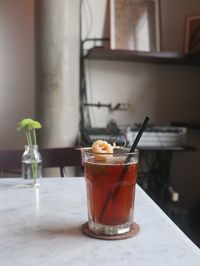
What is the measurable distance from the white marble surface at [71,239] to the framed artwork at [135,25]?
5.89 ft

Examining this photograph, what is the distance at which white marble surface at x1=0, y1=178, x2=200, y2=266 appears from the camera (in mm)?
585

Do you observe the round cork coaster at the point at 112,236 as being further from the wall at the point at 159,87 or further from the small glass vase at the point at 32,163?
the wall at the point at 159,87

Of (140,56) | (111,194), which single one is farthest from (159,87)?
(111,194)

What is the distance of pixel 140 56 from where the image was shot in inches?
95.9

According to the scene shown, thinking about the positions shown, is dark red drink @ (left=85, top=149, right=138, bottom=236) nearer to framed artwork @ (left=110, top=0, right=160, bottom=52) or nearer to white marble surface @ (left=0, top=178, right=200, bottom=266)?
white marble surface @ (left=0, top=178, right=200, bottom=266)

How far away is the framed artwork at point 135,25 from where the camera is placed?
98.2 inches

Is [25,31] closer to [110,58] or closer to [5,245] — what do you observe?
[110,58]

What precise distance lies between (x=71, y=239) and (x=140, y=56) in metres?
1.97

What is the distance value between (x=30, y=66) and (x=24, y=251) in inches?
84.0

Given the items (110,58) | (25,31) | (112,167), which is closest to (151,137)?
(110,58)

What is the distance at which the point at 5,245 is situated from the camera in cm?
64

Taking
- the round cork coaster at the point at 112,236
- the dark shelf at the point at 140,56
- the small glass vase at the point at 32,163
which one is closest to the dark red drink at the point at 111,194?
the round cork coaster at the point at 112,236

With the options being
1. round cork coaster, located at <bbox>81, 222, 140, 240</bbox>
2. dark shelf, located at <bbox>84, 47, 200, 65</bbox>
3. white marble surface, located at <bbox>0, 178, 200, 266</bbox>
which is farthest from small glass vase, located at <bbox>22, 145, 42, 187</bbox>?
dark shelf, located at <bbox>84, 47, 200, 65</bbox>

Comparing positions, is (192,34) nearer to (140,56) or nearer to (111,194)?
(140,56)
